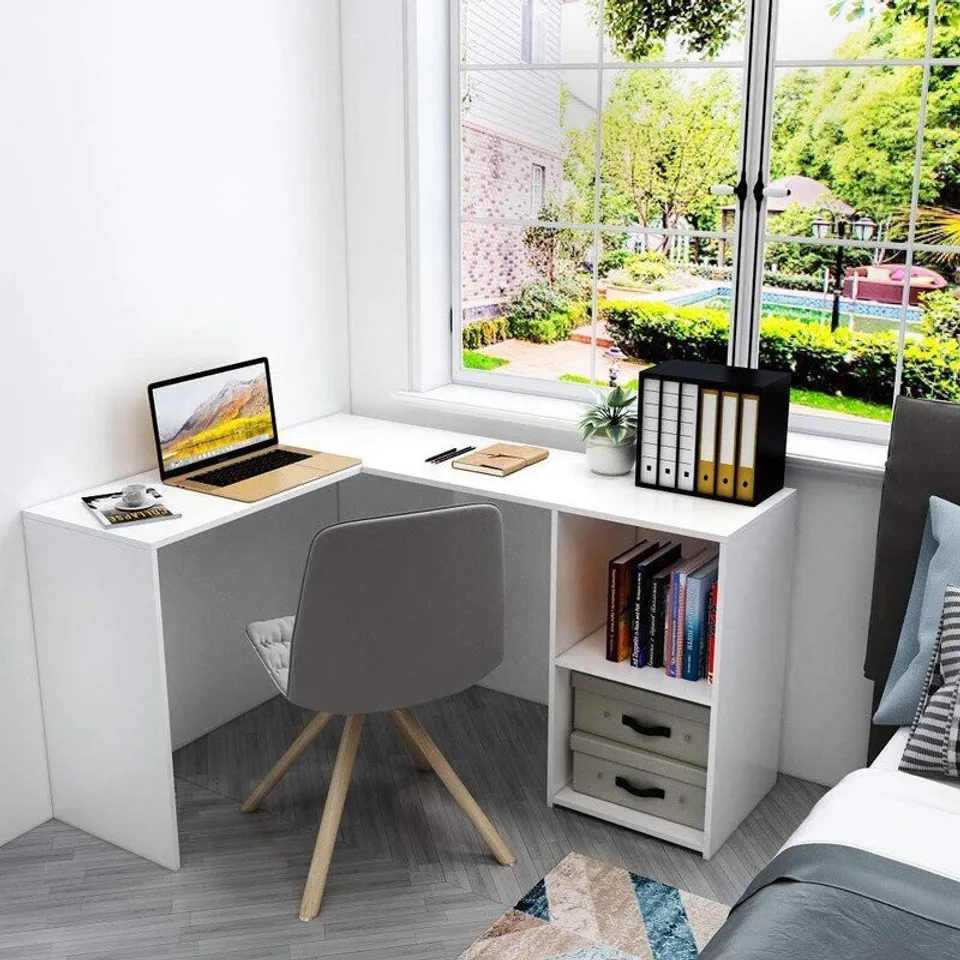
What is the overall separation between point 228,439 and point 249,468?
0.13 m

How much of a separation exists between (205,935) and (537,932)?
0.69m

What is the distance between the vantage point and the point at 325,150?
349 centimetres

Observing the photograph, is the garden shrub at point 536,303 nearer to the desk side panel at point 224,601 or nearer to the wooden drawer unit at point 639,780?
the desk side panel at point 224,601

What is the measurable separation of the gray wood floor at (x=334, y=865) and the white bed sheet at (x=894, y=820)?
1.93ft

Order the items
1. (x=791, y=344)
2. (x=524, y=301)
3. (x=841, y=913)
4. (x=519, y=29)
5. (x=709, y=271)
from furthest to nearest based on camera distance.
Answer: (x=791, y=344)
(x=524, y=301)
(x=709, y=271)
(x=519, y=29)
(x=841, y=913)

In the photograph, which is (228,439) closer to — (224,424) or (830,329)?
(224,424)

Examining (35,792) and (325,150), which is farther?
(325,150)

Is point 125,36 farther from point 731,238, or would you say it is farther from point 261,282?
point 731,238

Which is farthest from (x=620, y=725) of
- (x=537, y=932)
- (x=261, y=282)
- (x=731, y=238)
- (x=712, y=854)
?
(x=261, y=282)

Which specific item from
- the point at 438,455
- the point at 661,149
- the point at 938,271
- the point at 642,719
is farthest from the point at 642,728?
the point at 938,271

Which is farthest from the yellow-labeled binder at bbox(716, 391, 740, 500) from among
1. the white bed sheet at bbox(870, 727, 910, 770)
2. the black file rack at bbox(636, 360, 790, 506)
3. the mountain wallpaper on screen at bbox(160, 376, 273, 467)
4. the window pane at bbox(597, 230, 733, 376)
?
the mountain wallpaper on screen at bbox(160, 376, 273, 467)

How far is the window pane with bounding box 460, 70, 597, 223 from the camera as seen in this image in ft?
11.6

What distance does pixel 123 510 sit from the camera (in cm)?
276

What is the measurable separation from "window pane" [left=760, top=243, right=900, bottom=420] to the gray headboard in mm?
1614
